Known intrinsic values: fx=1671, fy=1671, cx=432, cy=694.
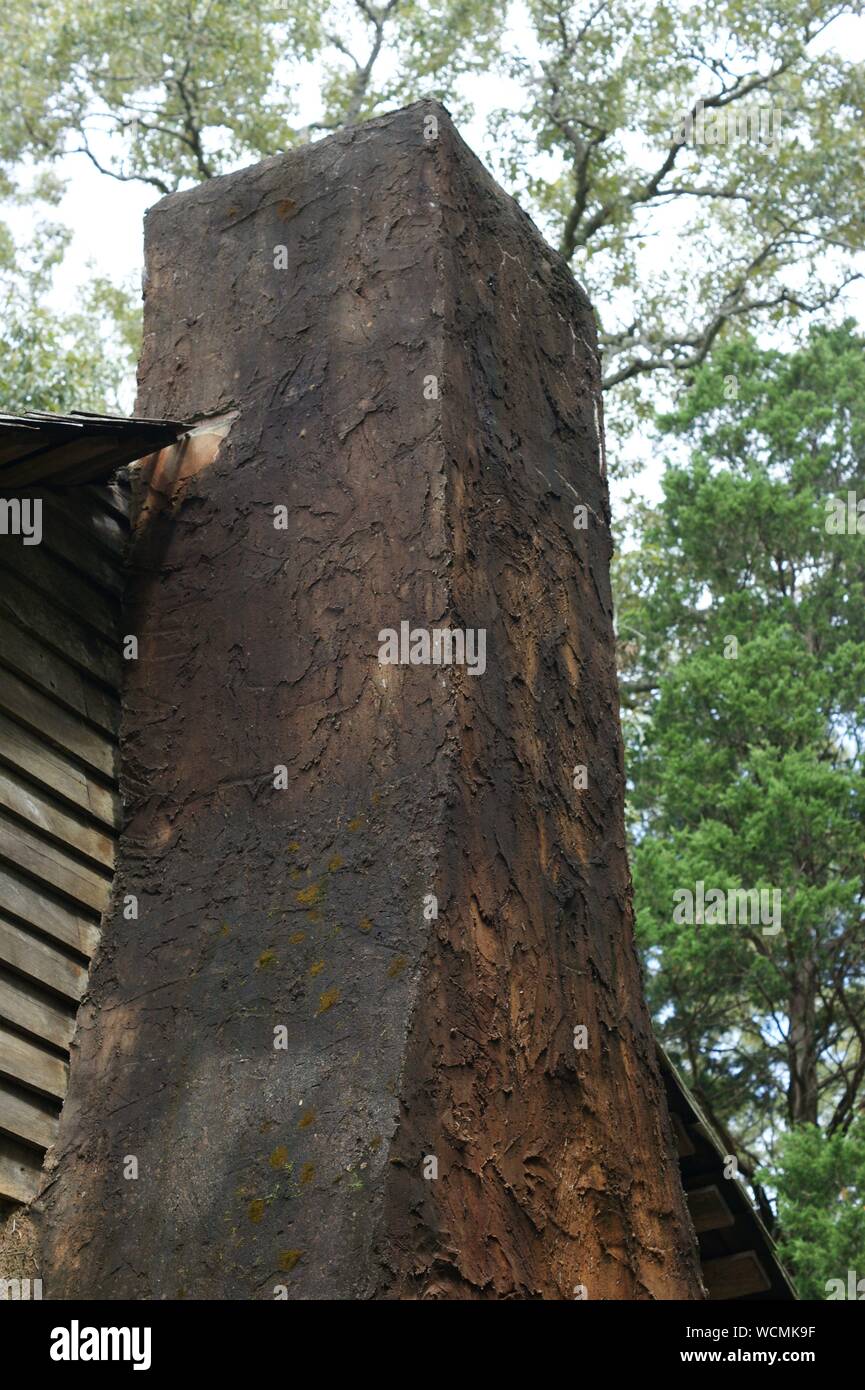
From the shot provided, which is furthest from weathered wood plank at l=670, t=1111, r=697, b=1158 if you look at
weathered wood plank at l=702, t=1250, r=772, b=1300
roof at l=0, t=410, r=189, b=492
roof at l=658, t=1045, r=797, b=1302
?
roof at l=0, t=410, r=189, b=492

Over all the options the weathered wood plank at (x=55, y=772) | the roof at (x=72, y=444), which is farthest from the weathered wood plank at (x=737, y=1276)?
the roof at (x=72, y=444)

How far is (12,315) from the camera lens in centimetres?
1777

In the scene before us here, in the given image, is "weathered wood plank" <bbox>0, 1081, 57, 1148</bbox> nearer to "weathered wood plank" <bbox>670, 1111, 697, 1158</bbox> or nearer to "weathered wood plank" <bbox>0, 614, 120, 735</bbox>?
"weathered wood plank" <bbox>0, 614, 120, 735</bbox>

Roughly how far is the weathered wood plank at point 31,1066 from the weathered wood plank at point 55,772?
0.74 m

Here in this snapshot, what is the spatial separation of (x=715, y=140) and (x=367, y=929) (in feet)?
49.9

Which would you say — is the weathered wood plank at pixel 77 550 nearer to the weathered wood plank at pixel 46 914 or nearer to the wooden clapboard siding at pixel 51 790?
the wooden clapboard siding at pixel 51 790

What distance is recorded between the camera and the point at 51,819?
494cm

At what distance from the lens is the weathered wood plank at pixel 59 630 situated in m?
5.01

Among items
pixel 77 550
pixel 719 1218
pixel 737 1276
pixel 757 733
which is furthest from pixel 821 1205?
pixel 77 550

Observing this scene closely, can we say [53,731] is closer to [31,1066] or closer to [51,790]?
[51,790]

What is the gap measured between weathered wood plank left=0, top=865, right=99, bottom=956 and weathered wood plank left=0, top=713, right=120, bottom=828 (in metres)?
0.32

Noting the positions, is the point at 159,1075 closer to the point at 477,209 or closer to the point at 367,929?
the point at 367,929
